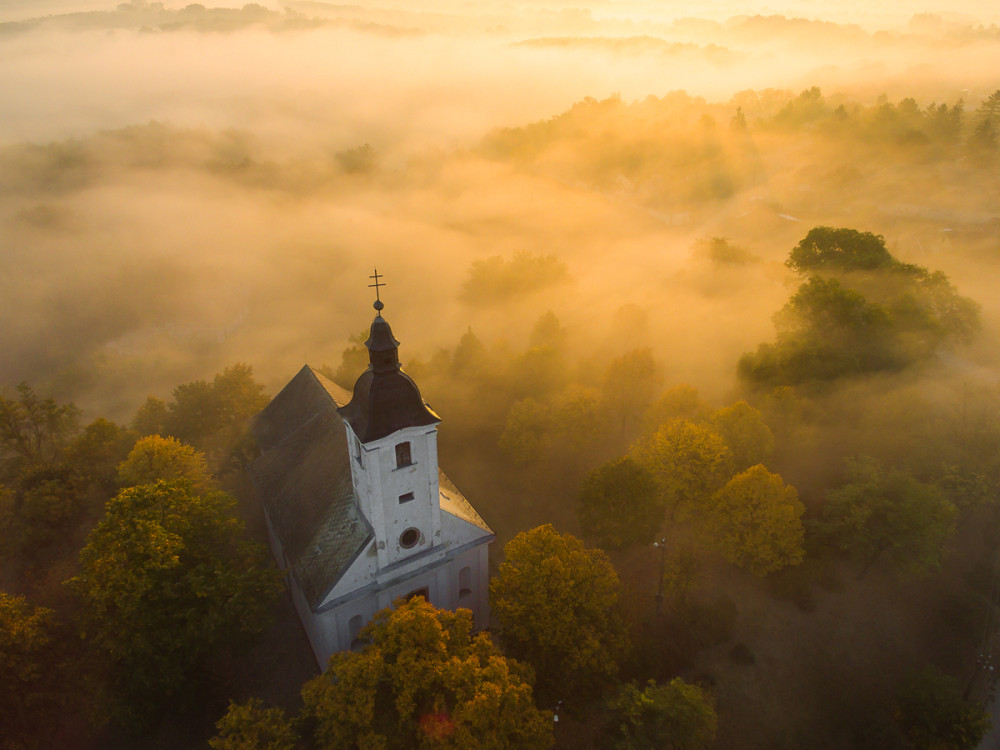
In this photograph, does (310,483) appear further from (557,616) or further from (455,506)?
(557,616)

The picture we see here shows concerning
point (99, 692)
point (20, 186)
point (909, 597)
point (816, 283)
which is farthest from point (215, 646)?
point (20, 186)

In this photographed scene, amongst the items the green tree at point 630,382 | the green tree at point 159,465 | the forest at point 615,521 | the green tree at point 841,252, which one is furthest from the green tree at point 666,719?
the green tree at point 841,252

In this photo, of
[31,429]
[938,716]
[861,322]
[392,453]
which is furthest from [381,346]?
[861,322]

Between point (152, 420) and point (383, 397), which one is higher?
point (152, 420)

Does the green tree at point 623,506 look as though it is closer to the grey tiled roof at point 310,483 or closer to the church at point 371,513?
the church at point 371,513

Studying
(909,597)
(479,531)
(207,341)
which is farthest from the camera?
(207,341)

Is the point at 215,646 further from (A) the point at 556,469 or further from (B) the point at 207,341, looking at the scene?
(B) the point at 207,341

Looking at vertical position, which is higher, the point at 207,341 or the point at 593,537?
the point at 207,341
